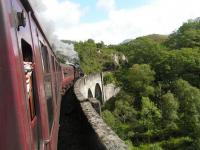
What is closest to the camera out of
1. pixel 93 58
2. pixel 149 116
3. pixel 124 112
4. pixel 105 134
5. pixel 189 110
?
pixel 105 134

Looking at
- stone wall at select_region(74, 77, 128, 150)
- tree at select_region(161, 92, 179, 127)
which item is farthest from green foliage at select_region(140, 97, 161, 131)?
stone wall at select_region(74, 77, 128, 150)

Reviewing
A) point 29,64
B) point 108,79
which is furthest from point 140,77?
point 29,64

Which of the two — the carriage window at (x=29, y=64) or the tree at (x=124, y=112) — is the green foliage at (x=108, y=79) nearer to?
the tree at (x=124, y=112)

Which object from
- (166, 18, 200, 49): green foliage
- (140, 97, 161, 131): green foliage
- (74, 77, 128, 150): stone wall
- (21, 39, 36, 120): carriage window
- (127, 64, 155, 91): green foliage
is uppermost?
(166, 18, 200, 49): green foliage

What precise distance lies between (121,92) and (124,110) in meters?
8.00

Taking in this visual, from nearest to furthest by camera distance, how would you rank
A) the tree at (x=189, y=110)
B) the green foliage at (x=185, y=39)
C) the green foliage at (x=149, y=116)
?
the tree at (x=189, y=110)
the green foliage at (x=149, y=116)
the green foliage at (x=185, y=39)

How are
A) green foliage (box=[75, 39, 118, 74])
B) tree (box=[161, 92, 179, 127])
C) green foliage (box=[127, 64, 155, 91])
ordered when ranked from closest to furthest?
tree (box=[161, 92, 179, 127]) < green foliage (box=[127, 64, 155, 91]) < green foliage (box=[75, 39, 118, 74])

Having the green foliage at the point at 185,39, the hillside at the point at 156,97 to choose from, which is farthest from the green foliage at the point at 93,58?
the green foliage at the point at 185,39

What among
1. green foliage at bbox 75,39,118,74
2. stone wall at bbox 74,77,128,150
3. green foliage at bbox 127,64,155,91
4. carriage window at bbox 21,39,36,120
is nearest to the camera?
carriage window at bbox 21,39,36,120

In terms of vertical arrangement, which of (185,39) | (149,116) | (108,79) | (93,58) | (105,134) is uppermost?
(185,39)

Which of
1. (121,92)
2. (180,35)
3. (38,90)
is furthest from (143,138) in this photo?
(180,35)

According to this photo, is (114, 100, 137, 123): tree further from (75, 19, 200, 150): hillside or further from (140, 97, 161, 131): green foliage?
(140, 97, 161, 131): green foliage

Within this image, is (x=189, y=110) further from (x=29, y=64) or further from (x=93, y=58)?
(x=29, y=64)

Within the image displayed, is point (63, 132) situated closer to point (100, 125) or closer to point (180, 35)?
point (100, 125)
